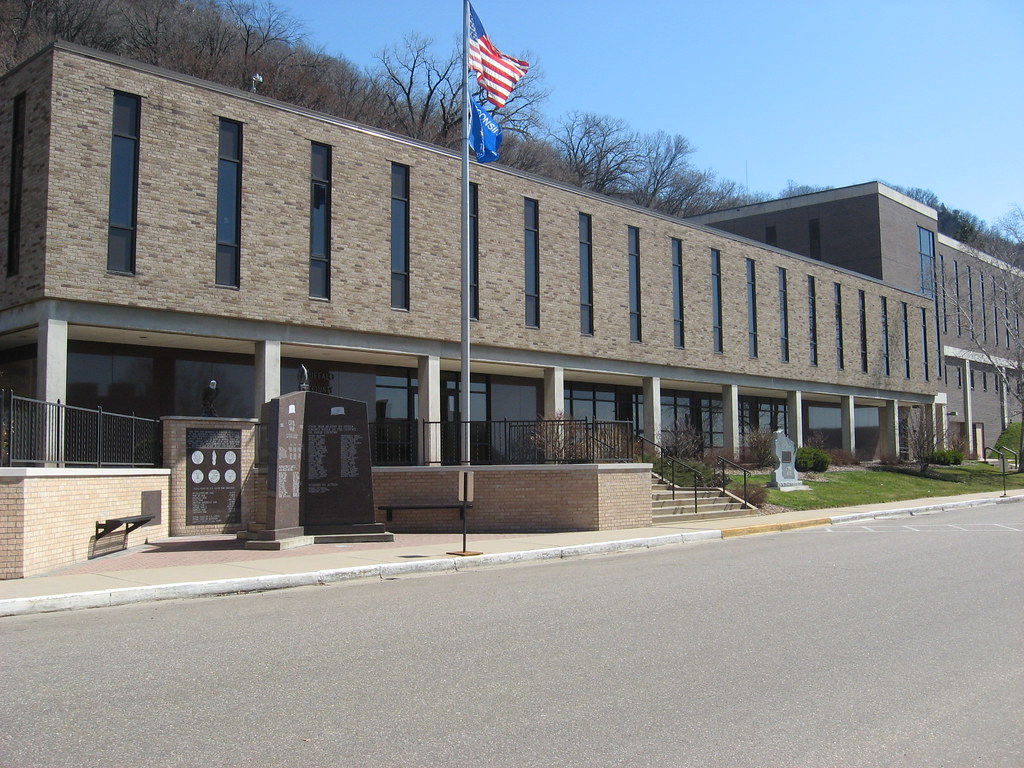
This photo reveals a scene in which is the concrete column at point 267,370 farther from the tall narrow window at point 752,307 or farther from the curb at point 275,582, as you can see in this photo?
the tall narrow window at point 752,307

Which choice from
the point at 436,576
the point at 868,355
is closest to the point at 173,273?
the point at 436,576

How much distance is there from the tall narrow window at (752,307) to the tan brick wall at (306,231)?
15.2 feet

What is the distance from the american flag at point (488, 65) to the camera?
21.5 m

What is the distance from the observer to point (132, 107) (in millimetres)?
21656

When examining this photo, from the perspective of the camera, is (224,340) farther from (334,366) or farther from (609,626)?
(609,626)

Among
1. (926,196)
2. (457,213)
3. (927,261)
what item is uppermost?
(926,196)

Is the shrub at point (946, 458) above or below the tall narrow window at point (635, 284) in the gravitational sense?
below

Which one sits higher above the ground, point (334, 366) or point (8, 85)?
point (8, 85)

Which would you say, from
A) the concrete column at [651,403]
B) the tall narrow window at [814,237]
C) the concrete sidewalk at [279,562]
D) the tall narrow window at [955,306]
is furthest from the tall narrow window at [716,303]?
the tall narrow window at [955,306]

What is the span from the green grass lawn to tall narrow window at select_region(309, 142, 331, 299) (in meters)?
13.5

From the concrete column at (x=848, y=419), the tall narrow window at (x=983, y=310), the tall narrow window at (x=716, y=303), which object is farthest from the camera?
the tall narrow window at (x=983, y=310)

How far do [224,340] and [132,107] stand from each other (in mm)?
5872

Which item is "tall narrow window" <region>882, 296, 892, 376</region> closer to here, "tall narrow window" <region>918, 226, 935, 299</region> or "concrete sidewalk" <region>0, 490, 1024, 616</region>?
"tall narrow window" <region>918, 226, 935, 299</region>

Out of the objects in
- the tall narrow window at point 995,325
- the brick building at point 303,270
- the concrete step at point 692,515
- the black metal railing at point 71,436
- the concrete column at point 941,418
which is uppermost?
the tall narrow window at point 995,325
